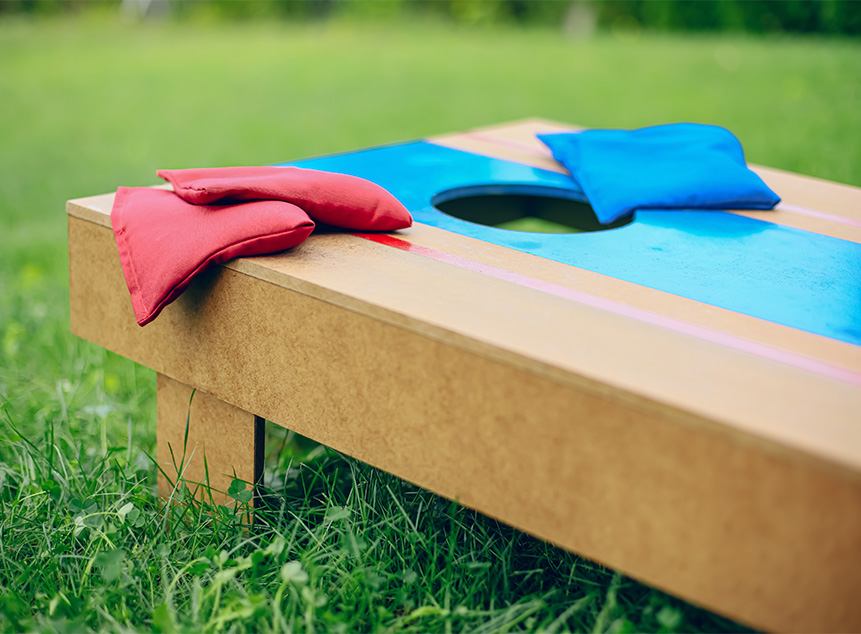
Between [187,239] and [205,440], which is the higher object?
[187,239]

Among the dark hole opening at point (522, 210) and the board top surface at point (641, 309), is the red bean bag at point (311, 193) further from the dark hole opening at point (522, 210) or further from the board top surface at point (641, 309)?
the dark hole opening at point (522, 210)

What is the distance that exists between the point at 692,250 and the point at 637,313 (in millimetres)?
369

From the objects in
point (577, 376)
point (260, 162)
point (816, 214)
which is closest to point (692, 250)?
point (816, 214)

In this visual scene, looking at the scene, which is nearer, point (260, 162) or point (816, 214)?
point (816, 214)

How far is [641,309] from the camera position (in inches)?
45.5

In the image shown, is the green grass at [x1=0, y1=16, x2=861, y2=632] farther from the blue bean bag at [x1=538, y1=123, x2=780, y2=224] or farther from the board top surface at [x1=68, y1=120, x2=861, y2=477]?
the blue bean bag at [x1=538, y1=123, x2=780, y2=224]

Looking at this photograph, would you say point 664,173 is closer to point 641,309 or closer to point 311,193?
point 641,309

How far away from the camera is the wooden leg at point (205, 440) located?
138 centimetres

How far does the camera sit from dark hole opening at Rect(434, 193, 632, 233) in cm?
210

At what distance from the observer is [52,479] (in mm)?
1482

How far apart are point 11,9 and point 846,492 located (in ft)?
32.3

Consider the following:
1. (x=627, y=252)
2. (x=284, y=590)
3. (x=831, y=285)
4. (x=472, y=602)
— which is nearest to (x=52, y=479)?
(x=284, y=590)

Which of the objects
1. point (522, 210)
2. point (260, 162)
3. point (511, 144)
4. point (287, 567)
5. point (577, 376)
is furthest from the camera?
point (260, 162)

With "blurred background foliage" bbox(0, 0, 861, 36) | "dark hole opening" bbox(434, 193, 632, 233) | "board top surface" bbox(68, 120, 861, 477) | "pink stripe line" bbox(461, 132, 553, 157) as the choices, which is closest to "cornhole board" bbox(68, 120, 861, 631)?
"board top surface" bbox(68, 120, 861, 477)
